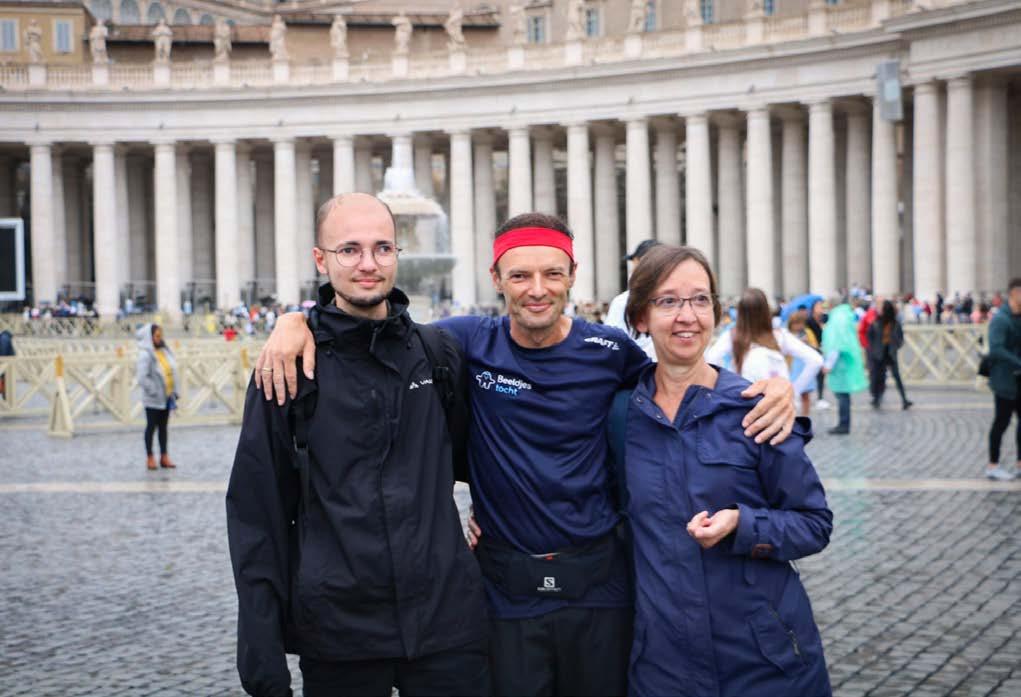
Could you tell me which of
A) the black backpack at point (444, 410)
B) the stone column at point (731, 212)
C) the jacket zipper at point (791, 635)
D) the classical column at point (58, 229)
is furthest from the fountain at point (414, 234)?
the classical column at point (58, 229)

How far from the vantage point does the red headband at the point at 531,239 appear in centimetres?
475

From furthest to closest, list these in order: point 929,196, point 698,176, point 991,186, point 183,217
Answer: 1. point 183,217
2. point 698,176
3. point 929,196
4. point 991,186

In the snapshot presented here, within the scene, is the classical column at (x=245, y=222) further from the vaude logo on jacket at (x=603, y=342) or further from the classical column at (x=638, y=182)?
the vaude logo on jacket at (x=603, y=342)

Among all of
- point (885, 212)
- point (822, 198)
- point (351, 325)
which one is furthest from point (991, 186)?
point (351, 325)

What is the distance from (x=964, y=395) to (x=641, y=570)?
24.2 metres

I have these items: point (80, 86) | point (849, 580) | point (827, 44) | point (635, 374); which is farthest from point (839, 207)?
point (635, 374)

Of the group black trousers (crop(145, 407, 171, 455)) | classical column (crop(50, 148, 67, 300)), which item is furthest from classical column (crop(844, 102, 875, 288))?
black trousers (crop(145, 407, 171, 455))

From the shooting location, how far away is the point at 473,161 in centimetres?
6706

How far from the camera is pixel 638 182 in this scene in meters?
57.7

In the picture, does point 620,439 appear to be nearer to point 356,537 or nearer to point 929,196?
point 356,537

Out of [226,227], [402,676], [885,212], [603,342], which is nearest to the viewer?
[402,676]

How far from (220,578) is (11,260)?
24.0ft

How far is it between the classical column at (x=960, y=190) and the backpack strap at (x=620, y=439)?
4439 centimetres

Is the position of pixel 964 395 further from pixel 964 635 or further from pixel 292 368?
pixel 292 368
